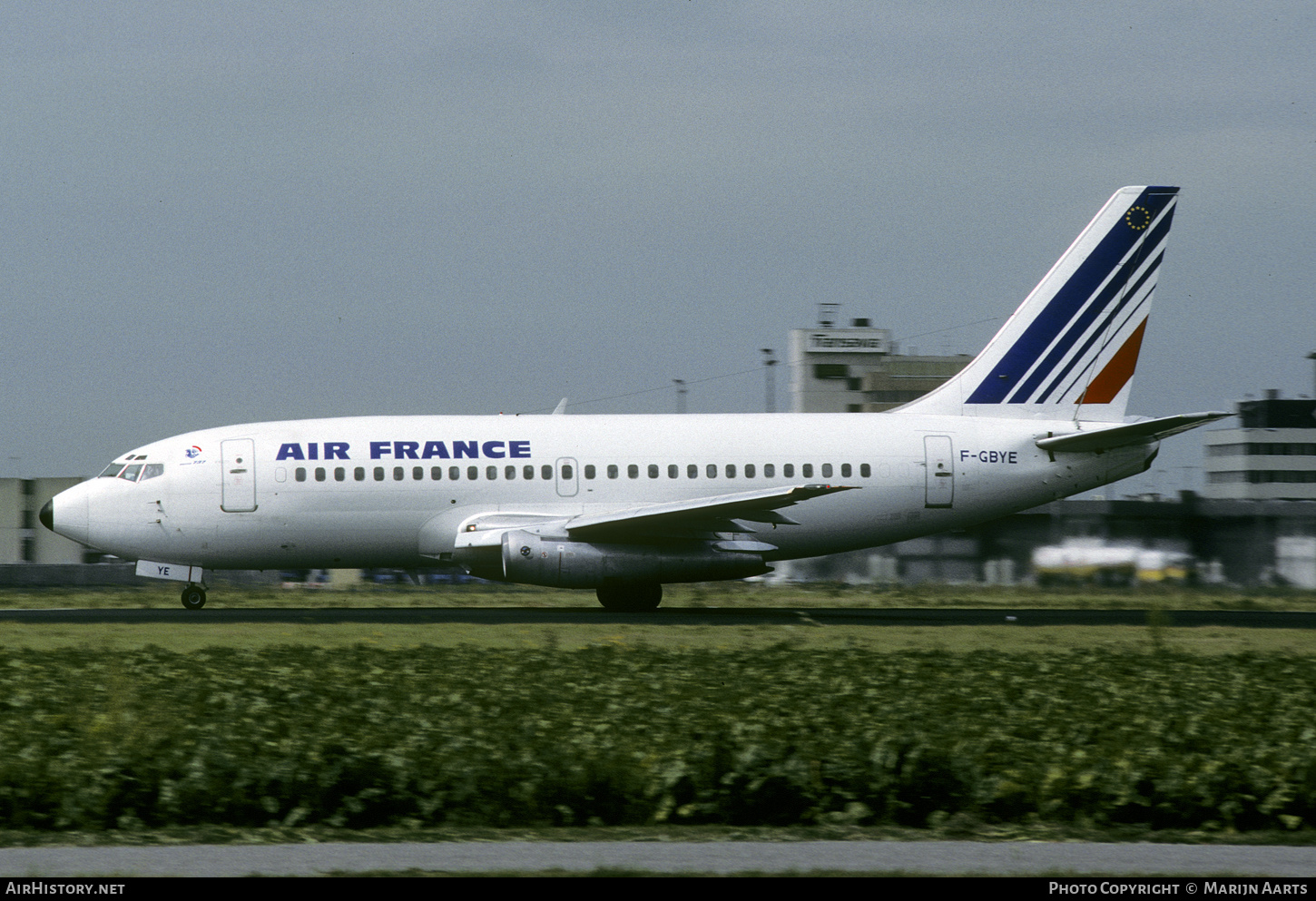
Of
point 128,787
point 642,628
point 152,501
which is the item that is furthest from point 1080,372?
point 128,787

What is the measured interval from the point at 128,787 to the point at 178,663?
7135mm

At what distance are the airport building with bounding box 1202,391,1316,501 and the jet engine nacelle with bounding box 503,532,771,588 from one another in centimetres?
8994

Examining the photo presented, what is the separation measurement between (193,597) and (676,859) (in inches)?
859

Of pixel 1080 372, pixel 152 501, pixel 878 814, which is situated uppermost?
pixel 1080 372

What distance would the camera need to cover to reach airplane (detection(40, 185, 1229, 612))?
88.5 feet

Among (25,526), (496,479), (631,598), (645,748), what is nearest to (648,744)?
(645,748)

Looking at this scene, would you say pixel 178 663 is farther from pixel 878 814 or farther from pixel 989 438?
pixel 989 438

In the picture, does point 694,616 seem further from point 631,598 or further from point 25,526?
point 25,526

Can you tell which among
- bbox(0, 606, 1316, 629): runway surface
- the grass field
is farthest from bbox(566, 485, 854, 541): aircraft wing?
the grass field

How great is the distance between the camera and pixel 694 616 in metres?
26.0

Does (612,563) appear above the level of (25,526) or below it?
below

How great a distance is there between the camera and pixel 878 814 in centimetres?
937

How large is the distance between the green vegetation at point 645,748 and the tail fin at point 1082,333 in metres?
14.0

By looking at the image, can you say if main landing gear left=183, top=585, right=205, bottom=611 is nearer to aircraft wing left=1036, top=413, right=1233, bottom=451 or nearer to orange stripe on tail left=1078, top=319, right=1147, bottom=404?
aircraft wing left=1036, top=413, right=1233, bottom=451
